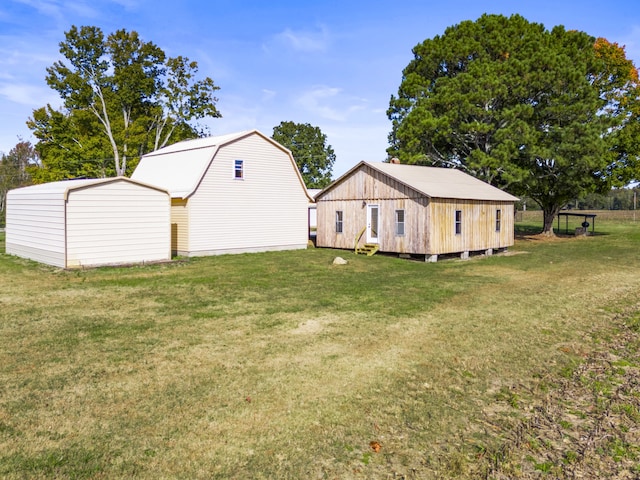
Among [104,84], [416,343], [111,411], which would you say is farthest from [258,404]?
[104,84]

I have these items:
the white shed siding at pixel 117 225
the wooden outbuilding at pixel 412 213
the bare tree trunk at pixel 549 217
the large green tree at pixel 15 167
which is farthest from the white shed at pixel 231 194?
the large green tree at pixel 15 167

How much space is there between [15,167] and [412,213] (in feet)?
193

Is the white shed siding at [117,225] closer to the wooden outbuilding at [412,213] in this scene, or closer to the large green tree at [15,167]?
the wooden outbuilding at [412,213]

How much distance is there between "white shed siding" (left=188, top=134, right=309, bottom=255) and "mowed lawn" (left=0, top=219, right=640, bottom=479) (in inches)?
299

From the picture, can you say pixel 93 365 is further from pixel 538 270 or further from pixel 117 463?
pixel 538 270

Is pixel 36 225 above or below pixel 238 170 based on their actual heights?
below

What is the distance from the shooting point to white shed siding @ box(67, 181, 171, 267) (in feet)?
54.9

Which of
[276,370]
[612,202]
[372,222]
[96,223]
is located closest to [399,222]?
[372,222]

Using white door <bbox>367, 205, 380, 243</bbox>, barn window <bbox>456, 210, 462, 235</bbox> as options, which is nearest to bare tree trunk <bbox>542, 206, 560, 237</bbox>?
barn window <bbox>456, 210, 462, 235</bbox>

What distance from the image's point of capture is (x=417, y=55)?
33.3 metres

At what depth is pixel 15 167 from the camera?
61031 millimetres

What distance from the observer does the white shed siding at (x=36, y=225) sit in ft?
55.6

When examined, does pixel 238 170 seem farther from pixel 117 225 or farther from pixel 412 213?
pixel 412 213

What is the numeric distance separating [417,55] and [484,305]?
86.6 feet
